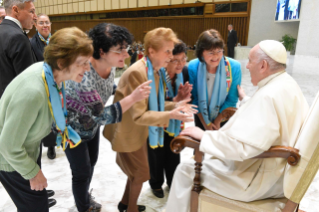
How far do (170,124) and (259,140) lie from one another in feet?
3.22

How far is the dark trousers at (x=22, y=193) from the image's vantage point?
1329 millimetres

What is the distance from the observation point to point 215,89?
7.71ft

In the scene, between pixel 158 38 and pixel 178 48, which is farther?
pixel 178 48

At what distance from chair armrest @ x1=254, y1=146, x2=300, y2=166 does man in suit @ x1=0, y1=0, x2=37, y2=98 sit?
2042 mm

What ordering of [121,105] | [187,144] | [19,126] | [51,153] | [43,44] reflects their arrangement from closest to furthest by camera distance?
[19,126], [187,144], [121,105], [51,153], [43,44]

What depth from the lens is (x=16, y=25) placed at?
227 centimetres

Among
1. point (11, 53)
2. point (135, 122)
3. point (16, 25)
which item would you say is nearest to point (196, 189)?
point (135, 122)

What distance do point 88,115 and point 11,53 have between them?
3.72ft

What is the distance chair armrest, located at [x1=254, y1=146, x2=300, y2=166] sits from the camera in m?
1.27

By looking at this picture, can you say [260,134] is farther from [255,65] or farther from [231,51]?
[231,51]

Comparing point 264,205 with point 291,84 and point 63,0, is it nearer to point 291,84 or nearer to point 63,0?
point 291,84

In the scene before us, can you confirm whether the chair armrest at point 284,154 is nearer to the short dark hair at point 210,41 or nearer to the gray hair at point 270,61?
the gray hair at point 270,61

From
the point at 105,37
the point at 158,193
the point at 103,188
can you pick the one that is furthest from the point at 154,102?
the point at 103,188

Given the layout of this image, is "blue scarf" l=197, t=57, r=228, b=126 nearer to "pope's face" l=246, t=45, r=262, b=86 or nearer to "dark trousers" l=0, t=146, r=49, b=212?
"pope's face" l=246, t=45, r=262, b=86
